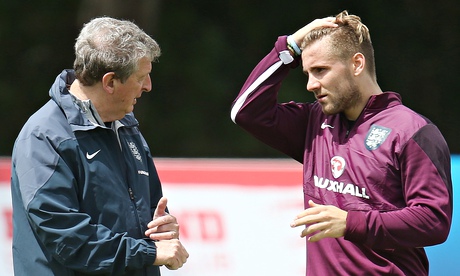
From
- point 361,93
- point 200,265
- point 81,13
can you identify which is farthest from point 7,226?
point 361,93

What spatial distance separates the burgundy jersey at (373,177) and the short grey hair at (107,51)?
1.91ft

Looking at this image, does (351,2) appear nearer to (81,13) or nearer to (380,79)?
(380,79)

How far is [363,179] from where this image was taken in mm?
3041

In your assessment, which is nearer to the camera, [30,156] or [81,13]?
[30,156]

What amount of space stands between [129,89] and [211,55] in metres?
2.54

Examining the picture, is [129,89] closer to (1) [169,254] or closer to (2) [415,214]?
(1) [169,254]

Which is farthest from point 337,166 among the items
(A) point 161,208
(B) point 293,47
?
(A) point 161,208

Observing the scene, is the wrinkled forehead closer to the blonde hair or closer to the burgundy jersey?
the blonde hair

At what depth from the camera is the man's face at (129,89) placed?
3.04m

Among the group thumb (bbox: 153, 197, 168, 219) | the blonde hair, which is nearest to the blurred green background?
the blonde hair

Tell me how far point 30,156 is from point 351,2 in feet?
9.93

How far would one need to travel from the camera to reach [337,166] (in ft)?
10.3

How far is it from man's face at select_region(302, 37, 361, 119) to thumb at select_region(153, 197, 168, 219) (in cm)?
68

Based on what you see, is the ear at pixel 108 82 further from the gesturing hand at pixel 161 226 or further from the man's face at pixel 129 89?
the gesturing hand at pixel 161 226
